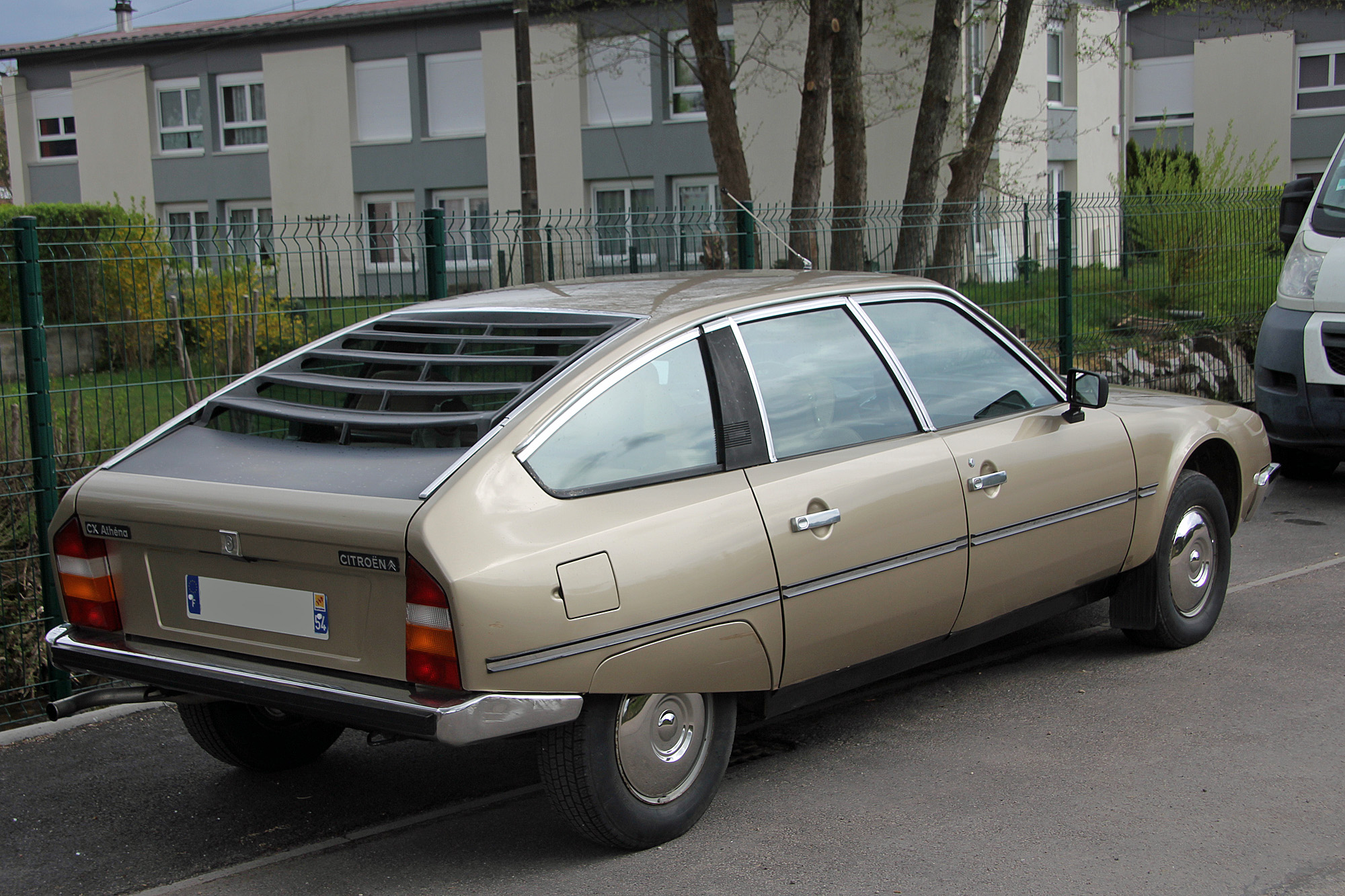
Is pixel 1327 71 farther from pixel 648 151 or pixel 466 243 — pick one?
pixel 466 243

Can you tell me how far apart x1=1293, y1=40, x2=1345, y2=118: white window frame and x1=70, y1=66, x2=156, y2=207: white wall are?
31411 mm

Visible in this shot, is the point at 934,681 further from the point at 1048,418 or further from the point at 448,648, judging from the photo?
the point at 448,648

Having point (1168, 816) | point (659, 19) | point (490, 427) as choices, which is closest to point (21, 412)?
point (490, 427)

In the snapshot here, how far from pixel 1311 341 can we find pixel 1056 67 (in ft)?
75.7

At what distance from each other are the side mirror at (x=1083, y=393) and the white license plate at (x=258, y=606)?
2833mm

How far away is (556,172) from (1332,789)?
88.9 ft

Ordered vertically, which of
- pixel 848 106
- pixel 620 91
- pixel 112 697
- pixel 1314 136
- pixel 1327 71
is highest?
pixel 1327 71

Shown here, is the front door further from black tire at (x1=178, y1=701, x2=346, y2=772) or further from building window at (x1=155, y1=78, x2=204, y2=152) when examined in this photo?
building window at (x1=155, y1=78, x2=204, y2=152)

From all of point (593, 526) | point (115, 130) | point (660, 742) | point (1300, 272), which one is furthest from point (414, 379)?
point (115, 130)

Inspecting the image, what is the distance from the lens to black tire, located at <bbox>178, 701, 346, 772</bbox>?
14.0ft

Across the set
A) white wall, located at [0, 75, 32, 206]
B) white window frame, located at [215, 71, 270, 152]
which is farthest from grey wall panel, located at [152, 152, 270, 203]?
white wall, located at [0, 75, 32, 206]

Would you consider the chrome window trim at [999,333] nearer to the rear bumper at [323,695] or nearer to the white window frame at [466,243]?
the rear bumper at [323,695]

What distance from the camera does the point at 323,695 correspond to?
10.9ft

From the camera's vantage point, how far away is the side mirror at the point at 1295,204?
9.01 metres
